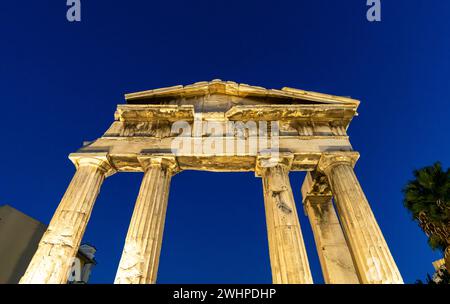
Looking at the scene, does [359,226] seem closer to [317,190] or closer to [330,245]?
[330,245]

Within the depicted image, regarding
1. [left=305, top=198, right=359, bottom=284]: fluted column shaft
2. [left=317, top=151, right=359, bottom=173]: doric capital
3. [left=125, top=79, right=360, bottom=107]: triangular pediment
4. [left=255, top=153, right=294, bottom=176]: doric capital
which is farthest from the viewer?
[left=125, top=79, right=360, bottom=107]: triangular pediment

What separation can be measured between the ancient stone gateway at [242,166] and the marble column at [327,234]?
0.05m

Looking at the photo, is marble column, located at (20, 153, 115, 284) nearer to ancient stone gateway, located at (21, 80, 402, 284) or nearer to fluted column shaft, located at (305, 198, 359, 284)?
ancient stone gateway, located at (21, 80, 402, 284)

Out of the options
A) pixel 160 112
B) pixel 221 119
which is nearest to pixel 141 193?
pixel 160 112

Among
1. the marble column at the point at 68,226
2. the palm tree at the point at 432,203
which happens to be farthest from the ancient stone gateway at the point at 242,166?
the palm tree at the point at 432,203

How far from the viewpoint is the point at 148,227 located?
9727 mm

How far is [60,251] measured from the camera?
8.82 meters

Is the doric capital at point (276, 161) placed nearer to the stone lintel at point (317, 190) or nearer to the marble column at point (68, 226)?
the stone lintel at point (317, 190)

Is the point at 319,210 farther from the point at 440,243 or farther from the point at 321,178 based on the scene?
the point at 440,243

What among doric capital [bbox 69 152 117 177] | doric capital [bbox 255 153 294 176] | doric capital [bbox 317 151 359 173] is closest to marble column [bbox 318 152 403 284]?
doric capital [bbox 317 151 359 173]

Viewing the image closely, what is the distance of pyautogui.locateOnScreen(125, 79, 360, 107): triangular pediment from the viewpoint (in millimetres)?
13742

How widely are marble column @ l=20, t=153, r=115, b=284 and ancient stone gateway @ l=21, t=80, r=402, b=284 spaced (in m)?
0.03

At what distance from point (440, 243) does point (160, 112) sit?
16.1 metres

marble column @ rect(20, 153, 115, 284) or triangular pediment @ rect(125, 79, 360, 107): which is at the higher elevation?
triangular pediment @ rect(125, 79, 360, 107)
